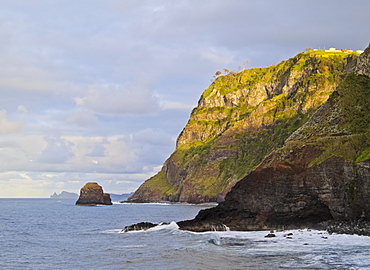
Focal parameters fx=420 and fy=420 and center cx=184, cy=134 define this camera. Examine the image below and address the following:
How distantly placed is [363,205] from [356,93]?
24534 mm

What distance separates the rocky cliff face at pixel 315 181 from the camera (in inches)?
2033

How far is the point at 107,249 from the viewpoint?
4866 centimetres

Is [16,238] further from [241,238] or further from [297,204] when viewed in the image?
[297,204]

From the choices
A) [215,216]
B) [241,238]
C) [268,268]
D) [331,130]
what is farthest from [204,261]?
[331,130]

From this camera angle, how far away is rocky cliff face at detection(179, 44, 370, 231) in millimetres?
51647

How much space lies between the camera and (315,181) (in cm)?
5500

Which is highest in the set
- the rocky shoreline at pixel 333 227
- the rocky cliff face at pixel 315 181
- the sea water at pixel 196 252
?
the rocky cliff face at pixel 315 181

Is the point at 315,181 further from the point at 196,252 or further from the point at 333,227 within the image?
the point at 196,252

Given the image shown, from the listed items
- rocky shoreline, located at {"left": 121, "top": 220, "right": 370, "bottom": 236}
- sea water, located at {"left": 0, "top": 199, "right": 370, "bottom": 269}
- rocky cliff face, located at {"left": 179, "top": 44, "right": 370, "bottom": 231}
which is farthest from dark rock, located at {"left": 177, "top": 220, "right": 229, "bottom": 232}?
sea water, located at {"left": 0, "top": 199, "right": 370, "bottom": 269}

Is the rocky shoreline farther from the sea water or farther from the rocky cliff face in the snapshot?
the sea water

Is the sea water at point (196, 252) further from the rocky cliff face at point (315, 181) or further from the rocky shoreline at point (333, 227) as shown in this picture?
the rocky cliff face at point (315, 181)

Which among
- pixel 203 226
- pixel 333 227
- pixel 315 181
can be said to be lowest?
pixel 333 227

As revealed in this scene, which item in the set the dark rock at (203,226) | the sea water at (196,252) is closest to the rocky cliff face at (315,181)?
the dark rock at (203,226)

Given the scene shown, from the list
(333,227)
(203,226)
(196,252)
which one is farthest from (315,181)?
(196,252)
